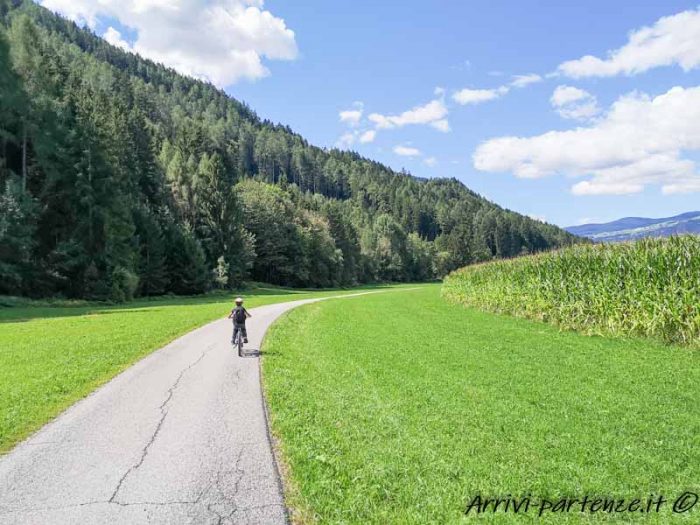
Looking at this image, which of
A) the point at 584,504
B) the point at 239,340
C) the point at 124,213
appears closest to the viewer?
the point at 584,504

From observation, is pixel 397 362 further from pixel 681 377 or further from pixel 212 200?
pixel 212 200

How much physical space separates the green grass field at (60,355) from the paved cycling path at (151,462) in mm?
534

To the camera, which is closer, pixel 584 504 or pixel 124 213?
pixel 584 504

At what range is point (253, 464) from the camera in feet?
21.8

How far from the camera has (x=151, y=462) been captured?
6707mm

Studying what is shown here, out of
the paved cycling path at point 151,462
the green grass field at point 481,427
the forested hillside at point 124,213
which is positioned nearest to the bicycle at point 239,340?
the green grass field at point 481,427

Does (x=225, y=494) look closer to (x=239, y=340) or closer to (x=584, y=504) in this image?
(x=584, y=504)

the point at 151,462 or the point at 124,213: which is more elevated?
the point at 124,213

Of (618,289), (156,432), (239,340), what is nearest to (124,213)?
(239,340)

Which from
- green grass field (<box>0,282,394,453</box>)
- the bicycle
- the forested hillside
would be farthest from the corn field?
the forested hillside

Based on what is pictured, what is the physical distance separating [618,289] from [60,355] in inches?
764

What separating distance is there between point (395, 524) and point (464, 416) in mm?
3792

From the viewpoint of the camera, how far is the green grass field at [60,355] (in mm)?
9422

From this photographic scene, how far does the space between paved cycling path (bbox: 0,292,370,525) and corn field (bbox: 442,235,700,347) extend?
42.4ft
